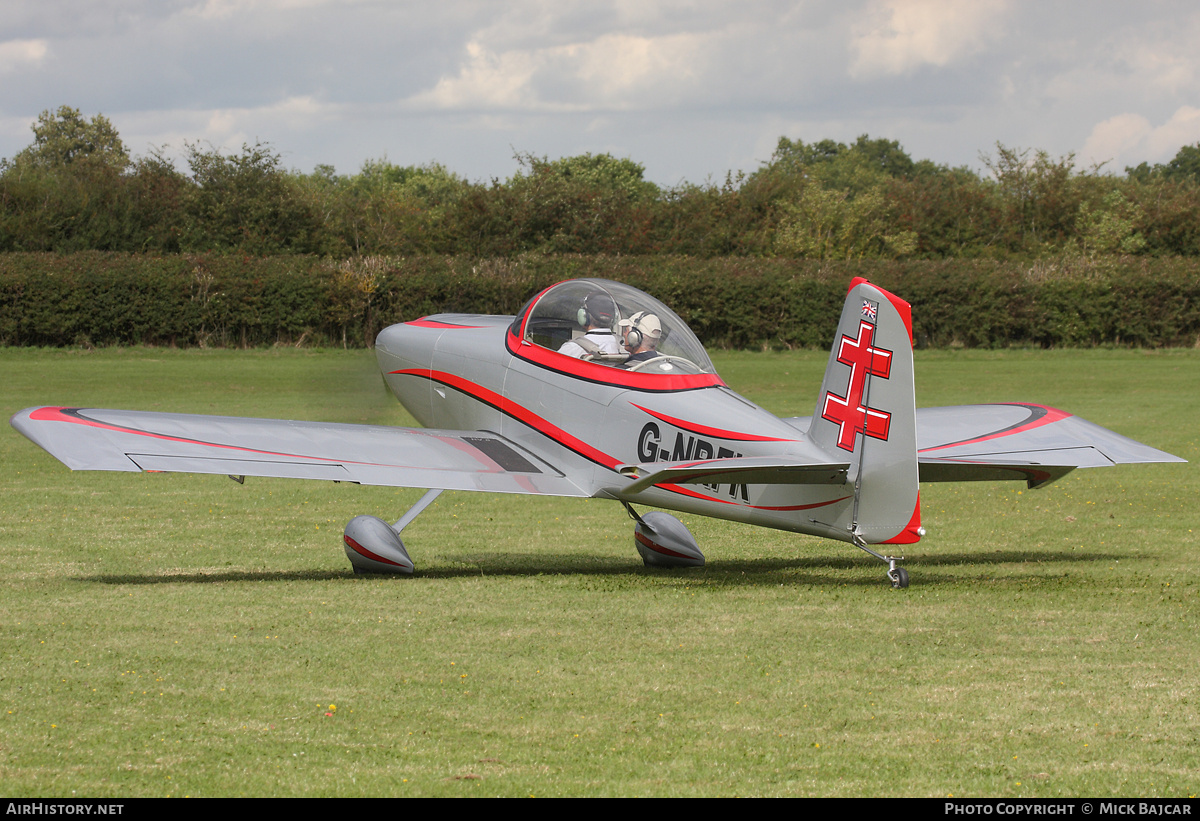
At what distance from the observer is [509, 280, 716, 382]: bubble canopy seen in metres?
8.71

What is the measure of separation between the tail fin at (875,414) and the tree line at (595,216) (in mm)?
35926

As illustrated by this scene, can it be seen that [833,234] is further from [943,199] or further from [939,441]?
[939,441]

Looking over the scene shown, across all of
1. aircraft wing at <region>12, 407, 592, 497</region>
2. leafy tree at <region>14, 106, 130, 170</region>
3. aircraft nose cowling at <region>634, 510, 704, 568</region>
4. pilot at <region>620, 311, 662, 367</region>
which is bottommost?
aircraft nose cowling at <region>634, 510, 704, 568</region>

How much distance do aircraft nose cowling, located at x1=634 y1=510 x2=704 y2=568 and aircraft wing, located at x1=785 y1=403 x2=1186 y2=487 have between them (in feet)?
4.24

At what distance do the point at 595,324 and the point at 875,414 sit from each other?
8.31ft

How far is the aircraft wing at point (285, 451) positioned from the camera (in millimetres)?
7855

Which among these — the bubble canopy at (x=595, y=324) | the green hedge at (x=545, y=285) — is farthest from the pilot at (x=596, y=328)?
the green hedge at (x=545, y=285)

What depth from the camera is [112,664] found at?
607 centimetres


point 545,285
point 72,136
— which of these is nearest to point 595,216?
point 545,285

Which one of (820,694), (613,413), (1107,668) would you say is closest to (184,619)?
(613,413)

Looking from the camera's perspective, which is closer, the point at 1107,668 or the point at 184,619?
the point at 1107,668

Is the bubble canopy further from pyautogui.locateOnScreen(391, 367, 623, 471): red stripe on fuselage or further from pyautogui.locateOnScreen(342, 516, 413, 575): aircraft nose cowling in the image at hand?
pyautogui.locateOnScreen(342, 516, 413, 575): aircraft nose cowling

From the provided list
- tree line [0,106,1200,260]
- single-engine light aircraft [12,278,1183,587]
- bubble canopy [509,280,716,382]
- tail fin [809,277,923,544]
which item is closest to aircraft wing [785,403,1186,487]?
single-engine light aircraft [12,278,1183,587]

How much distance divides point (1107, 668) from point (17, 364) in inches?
1185
